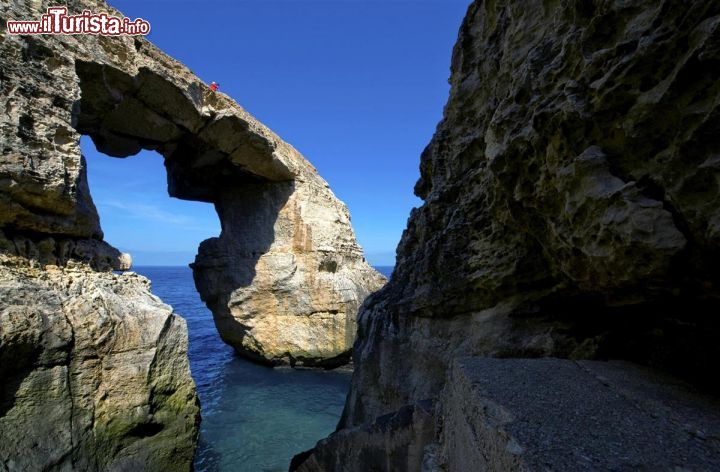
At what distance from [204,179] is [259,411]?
9.25 metres

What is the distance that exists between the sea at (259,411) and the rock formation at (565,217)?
3862 millimetres

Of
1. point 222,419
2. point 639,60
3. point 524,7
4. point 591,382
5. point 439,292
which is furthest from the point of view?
point 222,419

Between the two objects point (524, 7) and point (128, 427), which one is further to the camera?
point (128, 427)

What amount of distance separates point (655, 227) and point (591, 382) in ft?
3.85

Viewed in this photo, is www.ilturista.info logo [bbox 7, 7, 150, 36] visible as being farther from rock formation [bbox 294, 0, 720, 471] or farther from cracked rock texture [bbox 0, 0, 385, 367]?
rock formation [bbox 294, 0, 720, 471]

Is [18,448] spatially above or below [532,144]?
below

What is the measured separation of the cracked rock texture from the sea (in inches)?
41.0

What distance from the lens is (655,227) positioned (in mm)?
1938

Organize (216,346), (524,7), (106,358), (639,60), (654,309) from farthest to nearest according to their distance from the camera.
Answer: (216,346), (106,358), (524,7), (654,309), (639,60)

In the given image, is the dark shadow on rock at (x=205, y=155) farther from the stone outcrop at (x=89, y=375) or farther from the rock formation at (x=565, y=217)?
the rock formation at (x=565, y=217)

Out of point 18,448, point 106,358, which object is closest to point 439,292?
point 106,358

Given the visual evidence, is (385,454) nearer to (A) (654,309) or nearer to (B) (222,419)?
(A) (654,309)

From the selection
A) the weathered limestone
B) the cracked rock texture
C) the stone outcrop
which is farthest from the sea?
the weathered limestone

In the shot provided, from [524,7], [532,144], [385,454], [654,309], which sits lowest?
[385,454]
